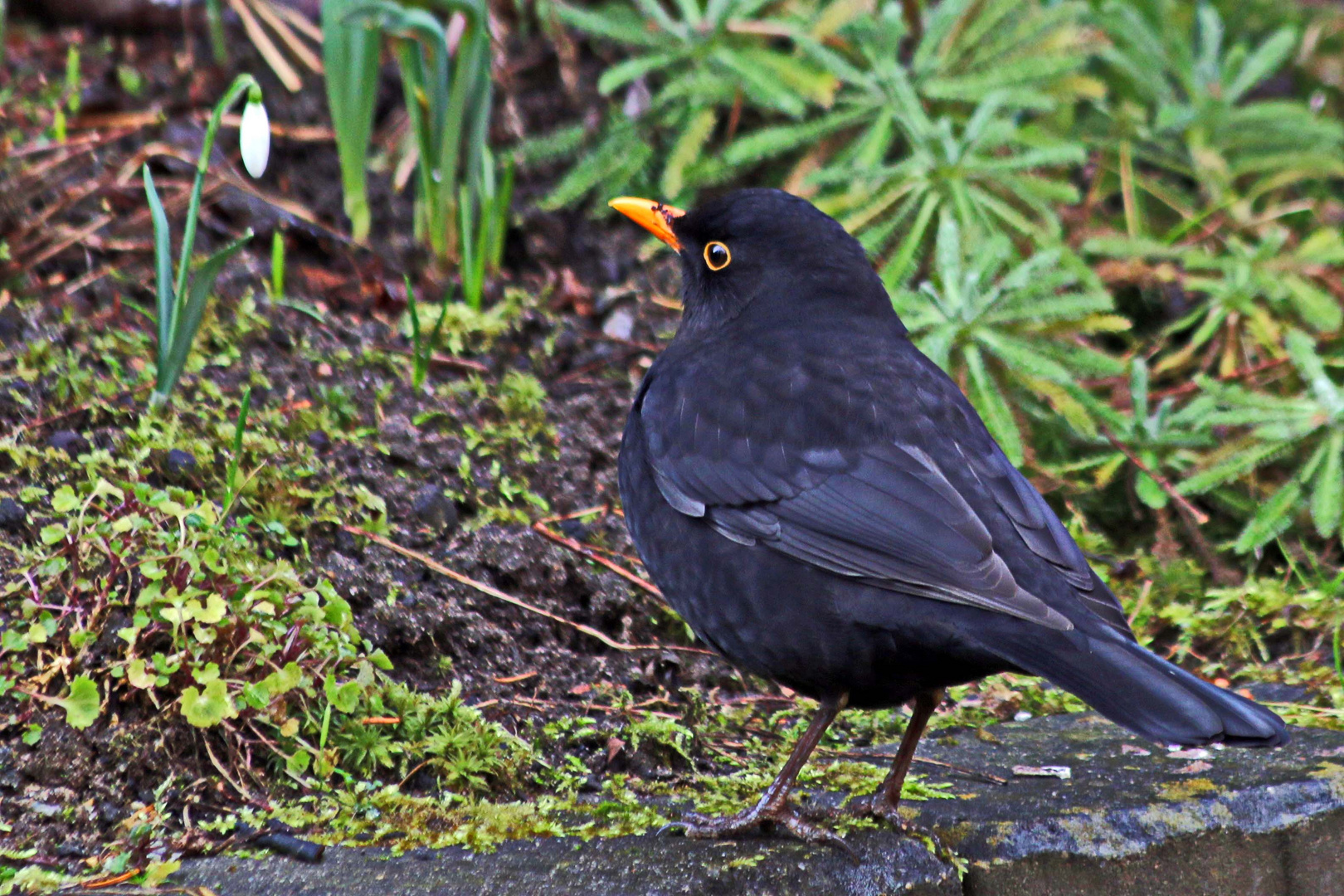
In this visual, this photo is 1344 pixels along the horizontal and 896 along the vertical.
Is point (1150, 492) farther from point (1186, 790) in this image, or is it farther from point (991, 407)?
point (1186, 790)

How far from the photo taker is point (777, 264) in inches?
140

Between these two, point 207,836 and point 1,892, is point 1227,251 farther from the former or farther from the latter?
point 1,892

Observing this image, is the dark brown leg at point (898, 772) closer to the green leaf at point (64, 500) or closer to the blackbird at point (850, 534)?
the blackbird at point (850, 534)

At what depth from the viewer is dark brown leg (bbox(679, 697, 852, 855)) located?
2.75m

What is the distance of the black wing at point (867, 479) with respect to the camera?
9.05 ft

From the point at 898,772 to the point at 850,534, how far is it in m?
0.54

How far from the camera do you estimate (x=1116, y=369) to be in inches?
175

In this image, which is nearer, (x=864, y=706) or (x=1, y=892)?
(x=1, y=892)

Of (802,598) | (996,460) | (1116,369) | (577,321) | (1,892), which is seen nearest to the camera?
(1,892)

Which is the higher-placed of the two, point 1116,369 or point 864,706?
point 1116,369

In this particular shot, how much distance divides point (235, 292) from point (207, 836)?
2.24m

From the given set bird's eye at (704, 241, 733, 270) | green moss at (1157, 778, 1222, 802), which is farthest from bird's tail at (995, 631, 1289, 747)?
bird's eye at (704, 241, 733, 270)

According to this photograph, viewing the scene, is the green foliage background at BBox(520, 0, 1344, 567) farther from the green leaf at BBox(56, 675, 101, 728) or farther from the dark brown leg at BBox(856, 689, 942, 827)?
the green leaf at BBox(56, 675, 101, 728)

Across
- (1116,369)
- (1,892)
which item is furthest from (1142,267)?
(1,892)
